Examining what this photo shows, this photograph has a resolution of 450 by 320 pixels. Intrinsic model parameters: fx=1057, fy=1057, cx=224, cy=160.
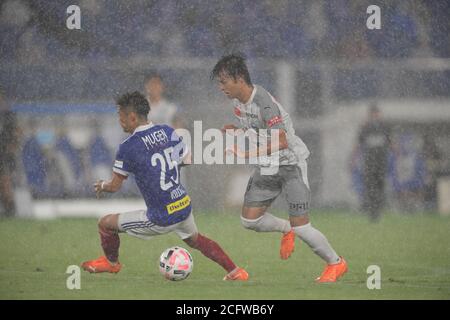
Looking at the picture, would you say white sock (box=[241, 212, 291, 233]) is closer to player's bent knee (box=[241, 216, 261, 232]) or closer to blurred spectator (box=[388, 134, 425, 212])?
player's bent knee (box=[241, 216, 261, 232])

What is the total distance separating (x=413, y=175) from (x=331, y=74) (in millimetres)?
2790

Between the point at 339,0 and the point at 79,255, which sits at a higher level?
the point at 339,0

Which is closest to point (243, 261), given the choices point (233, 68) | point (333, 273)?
point (333, 273)

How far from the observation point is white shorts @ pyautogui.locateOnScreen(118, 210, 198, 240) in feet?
30.2

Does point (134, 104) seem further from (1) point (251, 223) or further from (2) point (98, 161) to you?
(2) point (98, 161)

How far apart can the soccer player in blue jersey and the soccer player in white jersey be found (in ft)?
2.00

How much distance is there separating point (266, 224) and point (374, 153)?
22.8 ft

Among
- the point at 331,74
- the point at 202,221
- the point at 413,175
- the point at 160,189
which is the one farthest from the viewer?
the point at 331,74

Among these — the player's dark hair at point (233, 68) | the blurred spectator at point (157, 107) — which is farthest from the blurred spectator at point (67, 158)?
the player's dark hair at point (233, 68)

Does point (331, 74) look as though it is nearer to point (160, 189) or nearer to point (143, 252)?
point (143, 252)

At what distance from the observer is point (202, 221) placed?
16.1 metres

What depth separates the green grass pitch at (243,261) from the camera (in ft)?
29.3

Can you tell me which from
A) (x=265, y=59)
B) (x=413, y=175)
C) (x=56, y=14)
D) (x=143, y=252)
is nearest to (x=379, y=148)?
(x=413, y=175)

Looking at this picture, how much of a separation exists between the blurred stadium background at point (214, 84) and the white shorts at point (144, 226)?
299 inches
